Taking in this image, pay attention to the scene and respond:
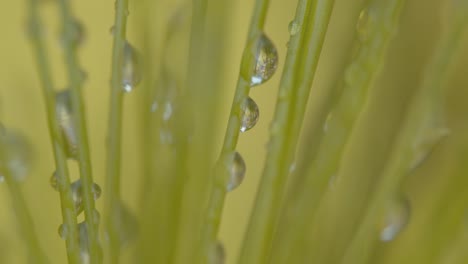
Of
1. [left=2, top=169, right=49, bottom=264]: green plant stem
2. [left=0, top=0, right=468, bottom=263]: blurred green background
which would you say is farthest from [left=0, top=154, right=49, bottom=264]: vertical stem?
[left=0, top=0, right=468, bottom=263]: blurred green background

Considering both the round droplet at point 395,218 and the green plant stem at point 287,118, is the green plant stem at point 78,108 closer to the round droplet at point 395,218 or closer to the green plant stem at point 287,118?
the green plant stem at point 287,118

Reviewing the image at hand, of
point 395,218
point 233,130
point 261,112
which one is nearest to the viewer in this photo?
point 233,130

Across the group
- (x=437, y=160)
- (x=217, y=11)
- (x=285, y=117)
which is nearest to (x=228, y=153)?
(x=285, y=117)

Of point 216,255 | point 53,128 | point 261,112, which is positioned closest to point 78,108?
point 53,128

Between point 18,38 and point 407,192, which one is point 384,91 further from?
point 18,38

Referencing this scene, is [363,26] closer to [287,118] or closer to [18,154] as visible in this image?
[287,118]
